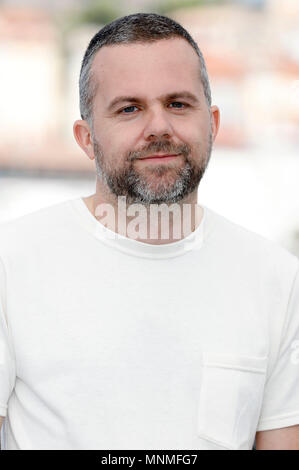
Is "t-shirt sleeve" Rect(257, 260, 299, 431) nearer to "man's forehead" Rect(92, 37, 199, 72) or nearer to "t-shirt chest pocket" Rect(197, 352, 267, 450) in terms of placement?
"t-shirt chest pocket" Rect(197, 352, 267, 450)

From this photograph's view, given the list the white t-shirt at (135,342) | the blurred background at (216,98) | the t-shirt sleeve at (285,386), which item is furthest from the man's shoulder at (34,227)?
the blurred background at (216,98)

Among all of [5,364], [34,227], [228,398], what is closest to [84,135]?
[34,227]

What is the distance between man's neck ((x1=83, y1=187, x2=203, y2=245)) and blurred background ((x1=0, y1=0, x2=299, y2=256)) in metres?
10.3

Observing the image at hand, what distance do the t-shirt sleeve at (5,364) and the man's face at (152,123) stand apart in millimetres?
358

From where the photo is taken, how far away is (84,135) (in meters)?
1.54

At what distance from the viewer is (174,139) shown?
1352mm

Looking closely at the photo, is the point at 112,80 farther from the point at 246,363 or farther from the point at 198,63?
the point at 246,363

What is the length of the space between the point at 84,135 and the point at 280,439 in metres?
0.82

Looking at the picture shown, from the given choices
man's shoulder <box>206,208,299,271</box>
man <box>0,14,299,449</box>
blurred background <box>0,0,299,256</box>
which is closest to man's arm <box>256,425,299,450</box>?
man <box>0,14,299,449</box>

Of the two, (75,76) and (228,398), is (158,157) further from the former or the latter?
(75,76)

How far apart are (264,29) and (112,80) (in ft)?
40.2

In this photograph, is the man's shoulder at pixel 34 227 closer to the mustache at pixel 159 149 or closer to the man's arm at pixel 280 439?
the mustache at pixel 159 149

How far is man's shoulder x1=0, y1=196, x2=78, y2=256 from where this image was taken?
1462 millimetres

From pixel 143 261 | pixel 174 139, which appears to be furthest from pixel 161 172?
pixel 143 261
